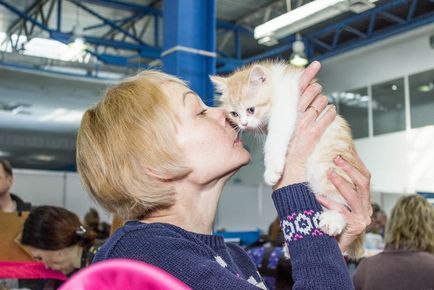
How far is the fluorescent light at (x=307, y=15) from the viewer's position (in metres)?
4.98

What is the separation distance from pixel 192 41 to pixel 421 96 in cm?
272

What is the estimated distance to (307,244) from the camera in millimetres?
986

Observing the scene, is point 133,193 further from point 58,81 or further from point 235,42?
point 58,81

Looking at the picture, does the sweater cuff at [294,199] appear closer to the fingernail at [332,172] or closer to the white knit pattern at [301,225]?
the white knit pattern at [301,225]

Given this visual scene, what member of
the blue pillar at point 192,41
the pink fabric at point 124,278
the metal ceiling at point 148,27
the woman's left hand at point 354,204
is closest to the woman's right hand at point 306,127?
the woman's left hand at point 354,204

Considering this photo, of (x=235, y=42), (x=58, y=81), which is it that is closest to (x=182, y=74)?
(x=235, y=42)

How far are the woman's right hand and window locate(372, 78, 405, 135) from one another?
15.6 ft

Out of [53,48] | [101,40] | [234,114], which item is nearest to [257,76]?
[234,114]

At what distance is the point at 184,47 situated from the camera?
371 centimetres

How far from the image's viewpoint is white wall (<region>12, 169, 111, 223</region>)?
348 inches

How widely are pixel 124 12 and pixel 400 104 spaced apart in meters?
4.78

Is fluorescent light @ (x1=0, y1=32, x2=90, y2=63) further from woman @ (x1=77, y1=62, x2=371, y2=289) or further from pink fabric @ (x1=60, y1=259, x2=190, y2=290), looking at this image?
pink fabric @ (x1=60, y1=259, x2=190, y2=290)

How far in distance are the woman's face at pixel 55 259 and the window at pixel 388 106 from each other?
431 cm

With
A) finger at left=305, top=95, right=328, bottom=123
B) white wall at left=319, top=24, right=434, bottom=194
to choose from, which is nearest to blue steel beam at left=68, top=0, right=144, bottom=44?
white wall at left=319, top=24, right=434, bottom=194
